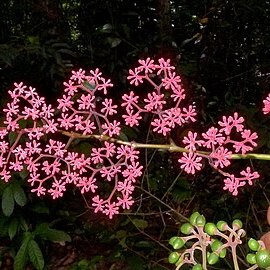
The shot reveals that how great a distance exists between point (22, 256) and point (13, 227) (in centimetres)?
11

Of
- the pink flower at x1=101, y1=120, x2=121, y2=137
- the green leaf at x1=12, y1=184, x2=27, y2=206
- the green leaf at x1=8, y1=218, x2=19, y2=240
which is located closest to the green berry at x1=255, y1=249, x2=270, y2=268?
the pink flower at x1=101, y1=120, x2=121, y2=137

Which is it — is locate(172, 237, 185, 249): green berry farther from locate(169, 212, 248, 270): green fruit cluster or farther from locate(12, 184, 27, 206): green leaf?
locate(12, 184, 27, 206): green leaf

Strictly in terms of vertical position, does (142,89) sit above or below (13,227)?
above

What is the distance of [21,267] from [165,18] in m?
1.02

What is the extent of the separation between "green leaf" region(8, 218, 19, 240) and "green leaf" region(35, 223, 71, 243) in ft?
0.29

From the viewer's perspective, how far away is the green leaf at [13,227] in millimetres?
1934

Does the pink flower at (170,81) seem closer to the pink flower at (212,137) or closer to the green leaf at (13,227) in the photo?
the pink flower at (212,137)

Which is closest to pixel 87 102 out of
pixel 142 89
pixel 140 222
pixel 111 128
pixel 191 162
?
pixel 111 128

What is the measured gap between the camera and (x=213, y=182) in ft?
7.19

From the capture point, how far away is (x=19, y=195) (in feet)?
5.95

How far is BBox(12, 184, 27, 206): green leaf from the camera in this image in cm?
181

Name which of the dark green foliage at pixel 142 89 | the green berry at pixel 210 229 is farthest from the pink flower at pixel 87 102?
the dark green foliage at pixel 142 89

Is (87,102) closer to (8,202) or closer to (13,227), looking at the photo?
(8,202)

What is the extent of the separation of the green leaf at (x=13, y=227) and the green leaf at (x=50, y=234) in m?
0.09
